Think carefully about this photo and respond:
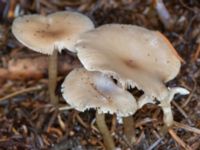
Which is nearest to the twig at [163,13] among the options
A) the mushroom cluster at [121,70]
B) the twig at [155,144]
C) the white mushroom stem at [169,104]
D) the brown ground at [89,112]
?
the brown ground at [89,112]

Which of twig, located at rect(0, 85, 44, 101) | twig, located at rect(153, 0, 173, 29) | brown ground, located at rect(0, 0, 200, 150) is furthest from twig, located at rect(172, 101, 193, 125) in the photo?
twig, located at rect(0, 85, 44, 101)

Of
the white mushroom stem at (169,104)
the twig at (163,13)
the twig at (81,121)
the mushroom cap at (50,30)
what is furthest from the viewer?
the twig at (163,13)

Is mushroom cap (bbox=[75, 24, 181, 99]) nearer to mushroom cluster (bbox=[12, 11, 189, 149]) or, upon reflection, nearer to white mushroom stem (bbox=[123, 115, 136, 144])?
mushroom cluster (bbox=[12, 11, 189, 149])

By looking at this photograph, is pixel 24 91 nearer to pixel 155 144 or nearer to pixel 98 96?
pixel 98 96

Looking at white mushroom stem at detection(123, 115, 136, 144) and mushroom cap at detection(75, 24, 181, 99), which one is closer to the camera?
mushroom cap at detection(75, 24, 181, 99)

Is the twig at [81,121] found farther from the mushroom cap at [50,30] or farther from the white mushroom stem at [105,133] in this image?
the mushroom cap at [50,30]

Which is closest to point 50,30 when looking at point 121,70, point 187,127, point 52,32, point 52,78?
point 52,32

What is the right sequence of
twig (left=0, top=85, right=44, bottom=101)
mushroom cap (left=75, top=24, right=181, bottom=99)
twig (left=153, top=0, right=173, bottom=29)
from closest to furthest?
mushroom cap (left=75, top=24, right=181, bottom=99)
twig (left=0, top=85, right=44, bottom=101)
twig (left=153, top=0, right=173, bottom=29)

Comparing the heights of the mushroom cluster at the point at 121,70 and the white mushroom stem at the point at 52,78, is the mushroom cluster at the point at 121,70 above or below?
above
